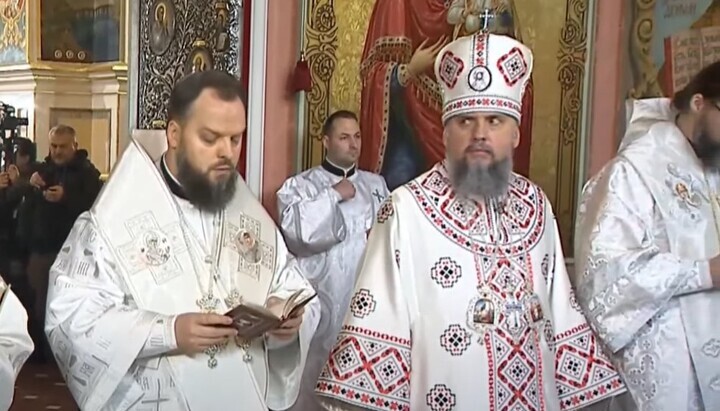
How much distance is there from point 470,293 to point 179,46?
2.85 m

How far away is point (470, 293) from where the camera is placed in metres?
3.02

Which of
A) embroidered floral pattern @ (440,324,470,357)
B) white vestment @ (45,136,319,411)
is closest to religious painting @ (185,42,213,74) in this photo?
white vestment @ (45,136,319,411)

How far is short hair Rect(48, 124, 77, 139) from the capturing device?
6266 millimetres

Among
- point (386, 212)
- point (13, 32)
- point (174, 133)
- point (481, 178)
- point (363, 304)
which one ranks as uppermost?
point (13, 32)

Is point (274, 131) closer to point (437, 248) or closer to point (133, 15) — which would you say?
point (133, 15)

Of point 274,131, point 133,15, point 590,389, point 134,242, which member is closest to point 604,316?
point 590,389

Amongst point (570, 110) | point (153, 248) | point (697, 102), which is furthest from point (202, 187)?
point (570, 110)

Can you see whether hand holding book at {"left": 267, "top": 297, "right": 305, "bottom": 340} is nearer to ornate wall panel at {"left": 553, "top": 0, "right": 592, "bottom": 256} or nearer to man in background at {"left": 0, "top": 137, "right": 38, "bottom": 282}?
ornate wall panel at {"left": 553, "top": 0, "right": 592, "bottom": 256}

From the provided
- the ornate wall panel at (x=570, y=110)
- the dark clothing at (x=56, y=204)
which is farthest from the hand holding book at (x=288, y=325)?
the dark clothing at (x=56, y=204)

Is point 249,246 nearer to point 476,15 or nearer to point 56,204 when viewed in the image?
point 476,15

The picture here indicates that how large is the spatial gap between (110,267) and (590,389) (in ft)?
4.74

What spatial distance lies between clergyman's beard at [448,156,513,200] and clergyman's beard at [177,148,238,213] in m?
0.65

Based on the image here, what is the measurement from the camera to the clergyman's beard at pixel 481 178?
3010mm

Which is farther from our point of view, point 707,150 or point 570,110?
point 570,110
